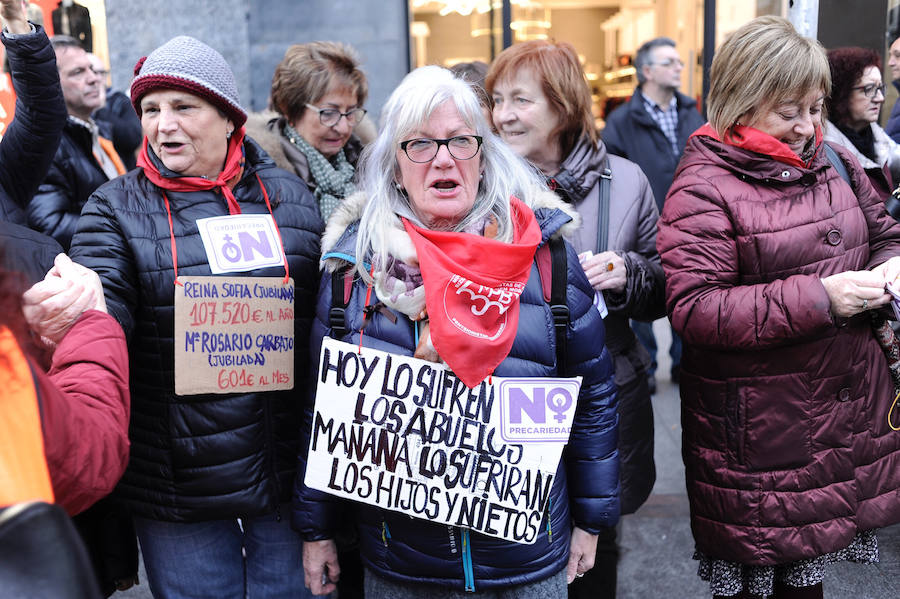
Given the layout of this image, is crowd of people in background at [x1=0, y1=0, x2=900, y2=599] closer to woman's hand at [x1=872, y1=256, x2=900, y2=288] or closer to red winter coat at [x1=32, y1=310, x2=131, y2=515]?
woman's hand at [x1=872, y1=256, x2=900, y2=288]

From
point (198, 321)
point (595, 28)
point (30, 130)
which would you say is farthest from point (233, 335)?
point (595, 28)

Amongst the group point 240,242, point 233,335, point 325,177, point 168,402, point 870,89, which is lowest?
point 168,402

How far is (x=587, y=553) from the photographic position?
2320 mm

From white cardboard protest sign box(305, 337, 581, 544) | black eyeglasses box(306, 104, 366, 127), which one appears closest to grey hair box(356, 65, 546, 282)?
white cardboard protest sign box(305, 337, 581, 544)

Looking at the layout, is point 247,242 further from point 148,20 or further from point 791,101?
point 148,20

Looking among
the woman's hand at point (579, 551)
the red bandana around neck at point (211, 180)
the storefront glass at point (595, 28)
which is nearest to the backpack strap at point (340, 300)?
the red bandana around neck at point (211, 180)

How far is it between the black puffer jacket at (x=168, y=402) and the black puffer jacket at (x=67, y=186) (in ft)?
5.43

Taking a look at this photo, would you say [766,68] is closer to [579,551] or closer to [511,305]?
[511,305]

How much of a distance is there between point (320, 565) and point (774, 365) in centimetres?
147

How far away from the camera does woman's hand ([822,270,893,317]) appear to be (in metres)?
2.33

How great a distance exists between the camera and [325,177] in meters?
3.41

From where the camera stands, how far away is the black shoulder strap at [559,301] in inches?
83.7

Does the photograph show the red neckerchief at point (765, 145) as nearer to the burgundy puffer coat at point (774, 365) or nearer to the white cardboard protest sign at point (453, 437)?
the burgundy puffer coat at point (774, 365)

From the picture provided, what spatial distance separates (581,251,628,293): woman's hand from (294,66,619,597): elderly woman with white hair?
1.52 feet
